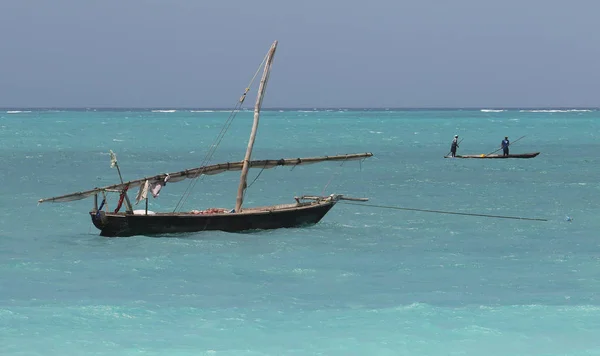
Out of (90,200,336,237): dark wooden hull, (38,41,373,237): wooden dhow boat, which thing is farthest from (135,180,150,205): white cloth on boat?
(90,200,336,237): dark wooden hull

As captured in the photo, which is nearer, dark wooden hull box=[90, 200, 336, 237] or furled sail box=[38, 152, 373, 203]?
furled sail box=[38, 152, 373, 203]

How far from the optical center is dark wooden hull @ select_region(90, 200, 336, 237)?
3378 centimetres

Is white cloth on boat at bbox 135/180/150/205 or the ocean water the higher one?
white cloth on boat at bbox 135/180/150/205

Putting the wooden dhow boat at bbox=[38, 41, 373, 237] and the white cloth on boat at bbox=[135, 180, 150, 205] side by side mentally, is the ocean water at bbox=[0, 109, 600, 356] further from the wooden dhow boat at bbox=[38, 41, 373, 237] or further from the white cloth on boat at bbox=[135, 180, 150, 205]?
the white cloth on boat at bbox=[135, 180, 150, 205]

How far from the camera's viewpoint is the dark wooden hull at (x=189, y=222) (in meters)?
33.8

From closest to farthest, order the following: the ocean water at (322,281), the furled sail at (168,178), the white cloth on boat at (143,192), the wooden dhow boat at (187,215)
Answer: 1. the ocean water at (322,281)
2. the furled sail at (168,178)
3. the wooden dhow boat at (187,215)
4. the white cloth on boat at (143,192)

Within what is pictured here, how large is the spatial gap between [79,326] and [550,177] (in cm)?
4323

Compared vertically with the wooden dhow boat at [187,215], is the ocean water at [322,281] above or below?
below

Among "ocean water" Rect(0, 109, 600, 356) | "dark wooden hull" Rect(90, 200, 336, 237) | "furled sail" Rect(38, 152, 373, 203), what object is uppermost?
"furled sail" Rect(38, 152, 373, 203)

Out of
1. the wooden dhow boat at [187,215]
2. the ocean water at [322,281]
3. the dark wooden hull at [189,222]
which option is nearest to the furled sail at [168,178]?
the wooden dhow boat at [187,215]

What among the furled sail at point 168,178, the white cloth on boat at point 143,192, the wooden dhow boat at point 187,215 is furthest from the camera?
the white cloth on boat at point 143,192

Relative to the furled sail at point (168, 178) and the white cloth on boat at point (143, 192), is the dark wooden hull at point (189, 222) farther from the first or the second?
the white cloth on boat at point (143, 192)

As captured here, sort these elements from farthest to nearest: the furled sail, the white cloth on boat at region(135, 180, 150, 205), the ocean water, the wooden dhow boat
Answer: the white cloth on boat at region(135, 180, 150, 205), the wooden dhow boat, the furled sail, the ocean water

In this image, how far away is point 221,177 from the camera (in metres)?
61.6
